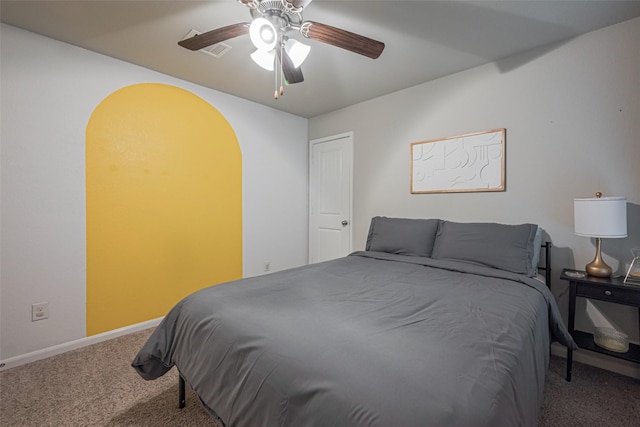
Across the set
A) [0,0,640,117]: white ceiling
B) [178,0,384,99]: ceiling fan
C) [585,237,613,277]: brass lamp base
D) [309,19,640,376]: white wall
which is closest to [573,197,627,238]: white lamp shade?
[585,237,613,277]: brass lamp base

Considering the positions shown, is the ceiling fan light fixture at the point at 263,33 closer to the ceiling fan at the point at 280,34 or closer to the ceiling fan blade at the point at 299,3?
the ceiling fan at the point at 280,34

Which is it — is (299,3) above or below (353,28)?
below

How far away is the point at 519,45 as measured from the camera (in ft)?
7.37

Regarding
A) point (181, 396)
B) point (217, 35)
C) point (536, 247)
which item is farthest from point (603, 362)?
point (217, 35)

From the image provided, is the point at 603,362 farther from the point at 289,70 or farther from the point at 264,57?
the point at 264,57

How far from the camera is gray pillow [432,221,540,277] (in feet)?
6.61

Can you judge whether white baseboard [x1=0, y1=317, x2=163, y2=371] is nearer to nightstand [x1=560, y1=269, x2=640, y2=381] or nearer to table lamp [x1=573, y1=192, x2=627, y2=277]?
nightstand [x1=560, y1=269, x2=640, y2=381]

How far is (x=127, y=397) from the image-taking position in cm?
169

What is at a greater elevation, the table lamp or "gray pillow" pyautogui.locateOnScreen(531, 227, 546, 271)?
the table lamp

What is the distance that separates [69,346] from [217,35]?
2.55m

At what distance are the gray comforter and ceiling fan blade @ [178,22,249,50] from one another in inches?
58.0

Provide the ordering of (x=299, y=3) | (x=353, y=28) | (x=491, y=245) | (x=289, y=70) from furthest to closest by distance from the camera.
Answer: (x=491, y=245) → (x=353, y=28) → (x=289, y=70) → (x=299, y=3)

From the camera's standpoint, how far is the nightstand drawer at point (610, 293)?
5.59 feet

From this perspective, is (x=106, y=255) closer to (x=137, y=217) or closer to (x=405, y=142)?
(x=137, y=217)
